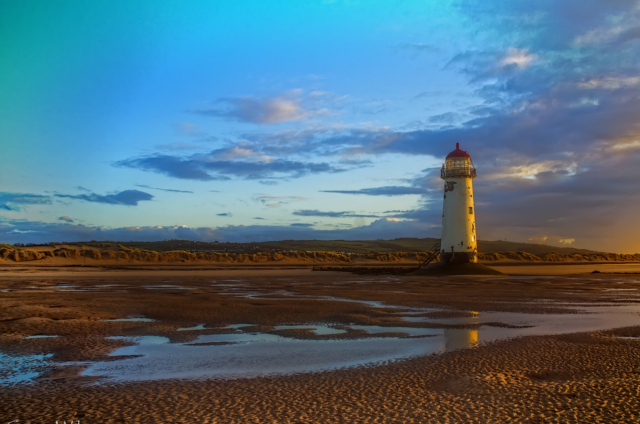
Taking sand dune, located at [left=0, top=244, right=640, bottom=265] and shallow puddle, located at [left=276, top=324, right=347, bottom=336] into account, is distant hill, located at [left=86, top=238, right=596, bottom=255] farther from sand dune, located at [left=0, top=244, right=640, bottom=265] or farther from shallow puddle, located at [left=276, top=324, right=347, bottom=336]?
shallow puddle, located at [left=276, top=324, right=347, bottom=336]

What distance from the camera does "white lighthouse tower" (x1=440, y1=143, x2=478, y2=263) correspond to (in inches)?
1460

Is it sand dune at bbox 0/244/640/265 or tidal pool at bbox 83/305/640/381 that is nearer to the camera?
tidal pool at bbox 83/305/640/381

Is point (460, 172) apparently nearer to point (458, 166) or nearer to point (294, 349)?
point (458, 166)

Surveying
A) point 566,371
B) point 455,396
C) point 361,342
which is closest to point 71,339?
point 361,342

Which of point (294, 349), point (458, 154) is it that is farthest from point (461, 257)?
point (294, 349)

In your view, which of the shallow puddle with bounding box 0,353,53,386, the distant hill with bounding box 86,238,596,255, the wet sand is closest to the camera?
the wet sand

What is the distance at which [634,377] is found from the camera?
7.77m

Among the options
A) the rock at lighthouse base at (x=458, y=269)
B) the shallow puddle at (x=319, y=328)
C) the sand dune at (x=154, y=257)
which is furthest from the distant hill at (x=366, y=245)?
the shallow puddle at (x=319, y=328)

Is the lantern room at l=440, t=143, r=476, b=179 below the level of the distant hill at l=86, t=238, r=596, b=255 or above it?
above

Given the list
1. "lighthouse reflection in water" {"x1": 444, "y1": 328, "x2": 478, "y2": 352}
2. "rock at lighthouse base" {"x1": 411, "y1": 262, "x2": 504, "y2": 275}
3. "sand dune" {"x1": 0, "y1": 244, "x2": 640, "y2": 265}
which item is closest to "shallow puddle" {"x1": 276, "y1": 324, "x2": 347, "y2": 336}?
"lighthouse reflection in water" {"x1": 444, "y1": 328, "x2": 478, "y2": 352}

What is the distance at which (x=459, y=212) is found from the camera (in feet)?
122

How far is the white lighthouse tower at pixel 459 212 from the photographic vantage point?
122ft

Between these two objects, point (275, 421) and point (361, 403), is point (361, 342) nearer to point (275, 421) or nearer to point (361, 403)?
point (361, 403)

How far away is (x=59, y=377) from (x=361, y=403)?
5146 millimetres
